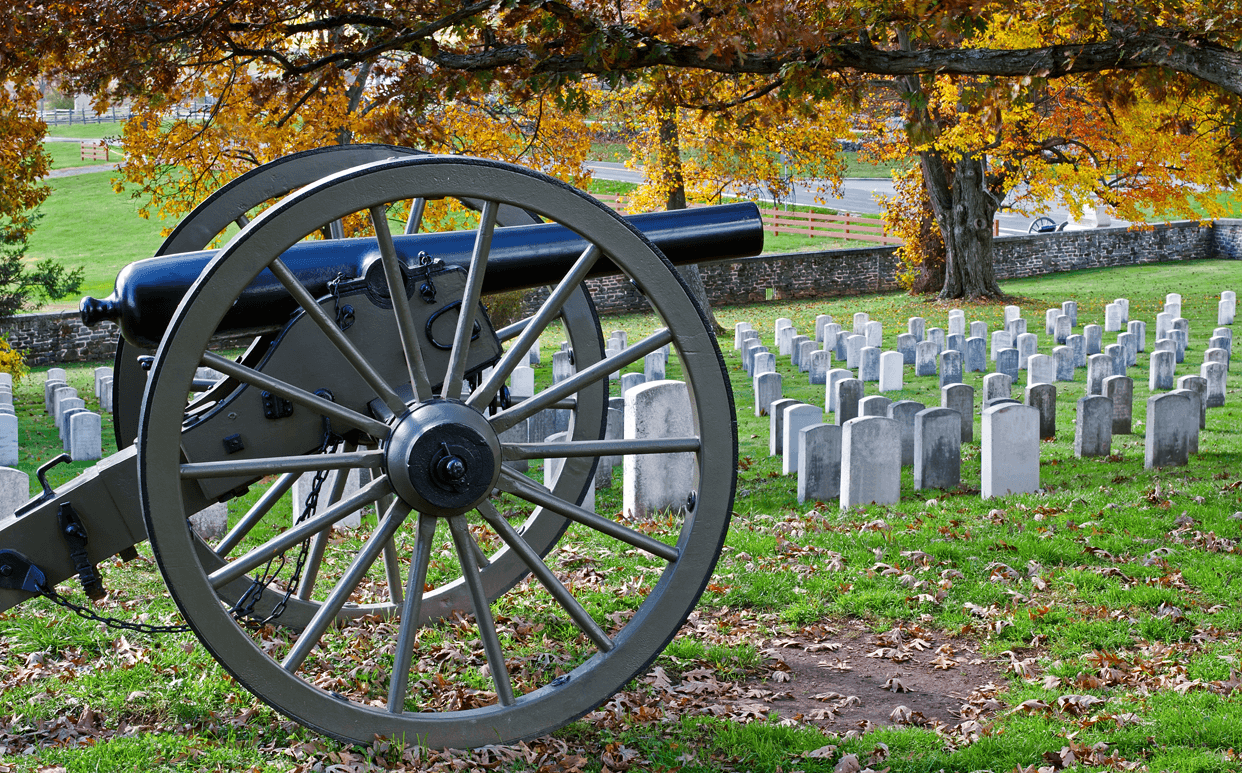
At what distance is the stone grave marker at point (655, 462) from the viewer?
7.33 metres

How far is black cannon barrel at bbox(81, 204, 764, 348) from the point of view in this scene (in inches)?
149

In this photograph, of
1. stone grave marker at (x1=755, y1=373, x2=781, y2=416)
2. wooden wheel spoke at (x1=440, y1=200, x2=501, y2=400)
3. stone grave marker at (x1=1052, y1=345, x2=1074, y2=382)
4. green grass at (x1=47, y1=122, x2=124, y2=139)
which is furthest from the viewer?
green grass at (x1=47, y1=122, x2=124, y2=139)

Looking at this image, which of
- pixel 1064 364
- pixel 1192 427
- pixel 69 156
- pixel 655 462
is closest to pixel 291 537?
pixel 655 462

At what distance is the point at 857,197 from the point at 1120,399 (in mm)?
32480

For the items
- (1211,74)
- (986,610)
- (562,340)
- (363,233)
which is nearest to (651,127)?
(562,340)

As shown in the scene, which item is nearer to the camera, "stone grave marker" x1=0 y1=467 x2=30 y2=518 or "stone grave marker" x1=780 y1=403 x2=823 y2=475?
"stone grave marker" x1=0 y1=467 x2=30 y2=518

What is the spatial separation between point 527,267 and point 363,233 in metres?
9.15

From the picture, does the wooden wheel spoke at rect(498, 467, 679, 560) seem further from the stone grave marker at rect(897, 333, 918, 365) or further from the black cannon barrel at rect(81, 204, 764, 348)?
the stone grave marker at rect(897, 333, 918, 365)

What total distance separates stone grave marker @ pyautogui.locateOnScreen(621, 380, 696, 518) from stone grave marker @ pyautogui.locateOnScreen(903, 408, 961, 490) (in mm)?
1781

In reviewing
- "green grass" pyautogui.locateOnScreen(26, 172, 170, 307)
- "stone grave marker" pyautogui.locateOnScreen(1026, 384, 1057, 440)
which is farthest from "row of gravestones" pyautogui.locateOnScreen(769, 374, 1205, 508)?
"green grass" pyautogui.locateOnScreen(26, 172, 170, 307)

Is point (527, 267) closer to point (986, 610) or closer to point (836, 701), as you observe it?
point (836, 701)

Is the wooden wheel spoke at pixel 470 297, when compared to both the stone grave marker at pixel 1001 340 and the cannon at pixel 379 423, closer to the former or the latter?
the cannon at pixel 379 423

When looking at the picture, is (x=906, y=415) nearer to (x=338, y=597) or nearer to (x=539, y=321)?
(x=539, y=321)

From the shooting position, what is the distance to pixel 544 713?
3.66 meters
